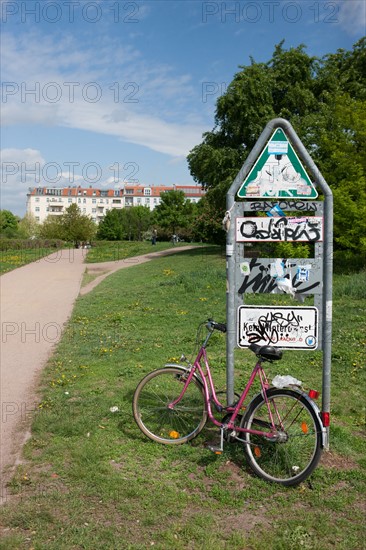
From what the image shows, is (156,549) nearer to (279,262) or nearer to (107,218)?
(279,262)

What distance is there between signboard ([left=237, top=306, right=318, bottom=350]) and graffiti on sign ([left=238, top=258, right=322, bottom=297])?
16 cm

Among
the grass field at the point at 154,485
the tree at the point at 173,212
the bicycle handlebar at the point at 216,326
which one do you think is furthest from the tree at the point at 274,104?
the tree at the point at 173,212

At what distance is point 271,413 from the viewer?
4.05 m

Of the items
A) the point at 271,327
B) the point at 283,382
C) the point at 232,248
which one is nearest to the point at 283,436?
the point at 283,382

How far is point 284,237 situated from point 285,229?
68mm

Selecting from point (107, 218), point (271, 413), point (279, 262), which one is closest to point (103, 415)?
point (271, 413)

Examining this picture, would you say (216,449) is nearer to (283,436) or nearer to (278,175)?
(283,436)

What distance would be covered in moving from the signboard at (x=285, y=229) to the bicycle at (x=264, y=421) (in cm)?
87

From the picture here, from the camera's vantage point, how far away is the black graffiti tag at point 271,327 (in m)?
4.36

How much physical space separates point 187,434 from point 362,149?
15.4 m

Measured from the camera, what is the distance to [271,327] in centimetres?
439

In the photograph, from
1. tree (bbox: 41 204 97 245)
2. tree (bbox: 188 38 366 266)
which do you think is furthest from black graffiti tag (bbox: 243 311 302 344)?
tree (bbox: 41 204 97 245)

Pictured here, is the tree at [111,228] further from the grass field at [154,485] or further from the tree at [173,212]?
the grass field at [154,485]

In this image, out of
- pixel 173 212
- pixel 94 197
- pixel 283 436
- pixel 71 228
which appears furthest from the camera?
pixel 94 197
